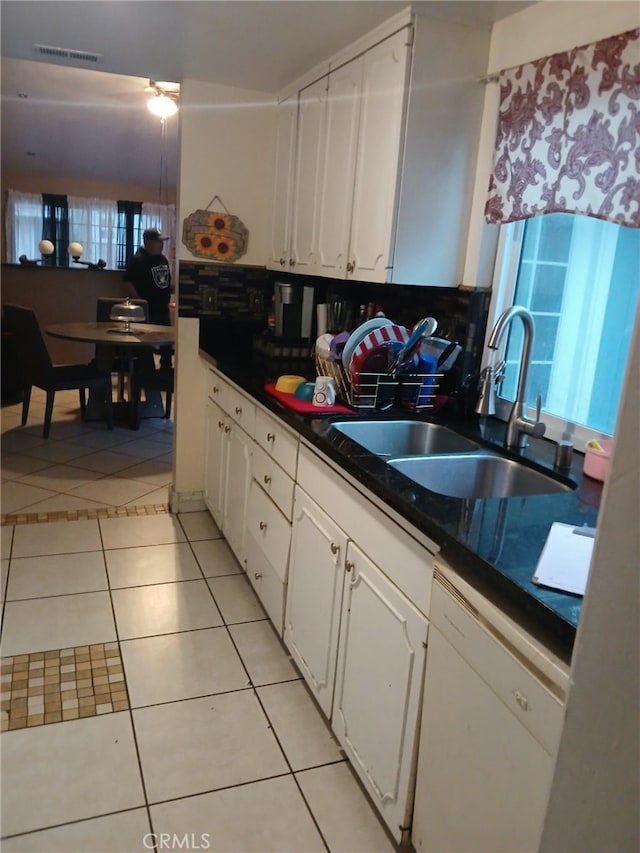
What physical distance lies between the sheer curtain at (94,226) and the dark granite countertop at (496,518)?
764cm

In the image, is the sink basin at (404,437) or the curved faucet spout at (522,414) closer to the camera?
the curved faucet spout at (522,414)

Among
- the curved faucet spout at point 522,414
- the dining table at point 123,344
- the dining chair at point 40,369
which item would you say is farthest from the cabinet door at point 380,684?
the dining chair at point 40,369

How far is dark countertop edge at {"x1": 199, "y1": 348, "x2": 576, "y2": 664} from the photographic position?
0.98 metres

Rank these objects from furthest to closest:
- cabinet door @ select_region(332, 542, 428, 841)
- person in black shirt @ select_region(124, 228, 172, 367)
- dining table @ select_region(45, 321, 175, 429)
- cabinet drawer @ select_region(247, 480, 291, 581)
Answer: person in black shirt @ select_region(124, 228, 172, 367), dining table @ select_region(45, 321, 175, 429), cabinet drawer @ select_region(247, 480, 291, 581), cabinet door @ select_region(332, 542, 428, 841)

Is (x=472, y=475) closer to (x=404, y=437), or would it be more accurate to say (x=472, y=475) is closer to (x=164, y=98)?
(x=404, y=437)

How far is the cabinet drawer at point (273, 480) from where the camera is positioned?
2.15 m

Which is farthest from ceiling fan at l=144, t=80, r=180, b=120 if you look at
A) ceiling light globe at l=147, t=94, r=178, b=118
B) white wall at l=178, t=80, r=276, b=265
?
white wall at l=178, t=80, r=276, b=265

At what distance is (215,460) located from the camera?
10.3 feet

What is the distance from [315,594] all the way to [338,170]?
1611 millimetres

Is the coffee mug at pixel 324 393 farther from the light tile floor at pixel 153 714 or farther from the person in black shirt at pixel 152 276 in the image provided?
the person in black shirt at pixel 152 276

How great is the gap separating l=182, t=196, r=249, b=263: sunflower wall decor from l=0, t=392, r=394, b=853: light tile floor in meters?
1.42

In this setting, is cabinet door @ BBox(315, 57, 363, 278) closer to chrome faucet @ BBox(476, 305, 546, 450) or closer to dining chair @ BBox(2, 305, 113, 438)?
chrome faucet @ BBox(476, 305, 546, 450)

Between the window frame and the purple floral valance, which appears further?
the window frame

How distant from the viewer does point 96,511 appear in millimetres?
3379
